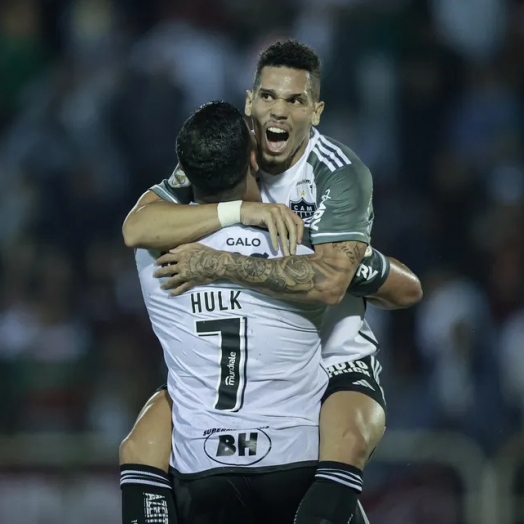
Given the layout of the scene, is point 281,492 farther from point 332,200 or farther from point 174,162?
point 174,162

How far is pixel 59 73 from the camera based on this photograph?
841 cm

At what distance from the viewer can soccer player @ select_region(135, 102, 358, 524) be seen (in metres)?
3.70

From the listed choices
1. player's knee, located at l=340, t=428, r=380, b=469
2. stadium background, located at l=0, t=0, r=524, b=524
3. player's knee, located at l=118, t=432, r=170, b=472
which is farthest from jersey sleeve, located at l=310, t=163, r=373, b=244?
stadium background, located at l=0, t=0, r=524, b=524

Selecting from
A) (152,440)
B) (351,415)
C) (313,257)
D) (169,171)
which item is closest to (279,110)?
(313,257)

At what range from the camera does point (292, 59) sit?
13.4 ft

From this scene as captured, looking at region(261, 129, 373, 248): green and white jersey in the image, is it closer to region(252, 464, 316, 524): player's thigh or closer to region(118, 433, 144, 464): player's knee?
region(252, 464, 316, 524): player's thigh

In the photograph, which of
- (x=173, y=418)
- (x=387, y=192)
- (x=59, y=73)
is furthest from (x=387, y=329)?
(x=173, y=418)

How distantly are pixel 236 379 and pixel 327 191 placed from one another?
0.68m

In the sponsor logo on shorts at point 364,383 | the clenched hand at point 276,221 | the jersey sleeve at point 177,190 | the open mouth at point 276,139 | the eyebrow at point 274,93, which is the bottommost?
the sponsor logo on shorts at point 364,383

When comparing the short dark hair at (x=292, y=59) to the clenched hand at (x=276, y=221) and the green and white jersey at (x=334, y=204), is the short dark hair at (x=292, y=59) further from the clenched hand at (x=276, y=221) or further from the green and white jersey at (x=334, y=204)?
the clenched hand at (x=276, y=221)

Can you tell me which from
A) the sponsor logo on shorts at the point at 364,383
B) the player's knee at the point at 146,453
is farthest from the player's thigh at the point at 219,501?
the sponsor logo on shorts at the point at 364,383

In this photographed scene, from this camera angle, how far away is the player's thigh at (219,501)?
371 centimetres

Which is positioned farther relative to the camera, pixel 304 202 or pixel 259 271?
pixel 304 202

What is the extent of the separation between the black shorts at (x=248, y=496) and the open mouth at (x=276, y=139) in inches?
41.5
